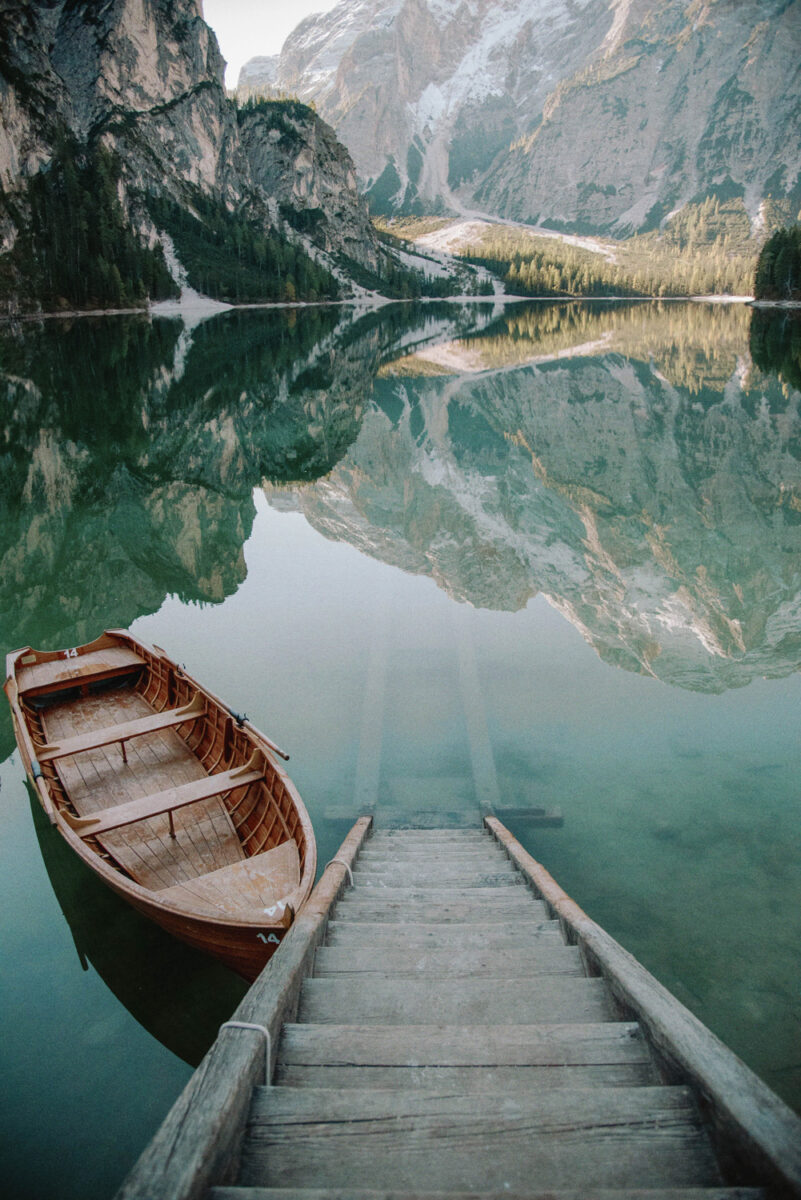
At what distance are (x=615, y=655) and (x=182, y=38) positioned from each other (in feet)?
553

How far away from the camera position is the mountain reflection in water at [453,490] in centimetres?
1343

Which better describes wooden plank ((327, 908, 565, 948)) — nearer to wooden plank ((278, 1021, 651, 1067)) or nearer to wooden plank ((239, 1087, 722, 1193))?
wooden plank ((278, 1021, 651, 1067))

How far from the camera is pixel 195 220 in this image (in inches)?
5177

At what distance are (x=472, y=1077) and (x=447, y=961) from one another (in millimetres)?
1250

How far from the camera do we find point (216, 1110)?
243 cm

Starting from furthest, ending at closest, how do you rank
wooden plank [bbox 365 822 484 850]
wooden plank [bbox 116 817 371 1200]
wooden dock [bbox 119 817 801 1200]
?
wooden plank [bbox 365 822 484 850] → wooden dock [bbox 119 817 801 1200] → wooden plank [bbox 116 817 371 1200]

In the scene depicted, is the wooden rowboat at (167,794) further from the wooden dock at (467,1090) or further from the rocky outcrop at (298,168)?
the rocky outcrop at (298,168)

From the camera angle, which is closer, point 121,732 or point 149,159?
point 121,732

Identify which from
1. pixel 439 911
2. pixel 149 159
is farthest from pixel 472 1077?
pixel 149 159

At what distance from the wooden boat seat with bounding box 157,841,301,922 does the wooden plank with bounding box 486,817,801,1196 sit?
2474 mm

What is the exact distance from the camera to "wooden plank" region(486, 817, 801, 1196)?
2203 millimetres

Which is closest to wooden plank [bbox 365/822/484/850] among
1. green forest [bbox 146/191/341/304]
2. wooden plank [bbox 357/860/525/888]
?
wooden plank [bbox 357/860/525/888]

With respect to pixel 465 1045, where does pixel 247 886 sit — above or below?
below

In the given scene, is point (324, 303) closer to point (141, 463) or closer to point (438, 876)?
point (141, 463)
